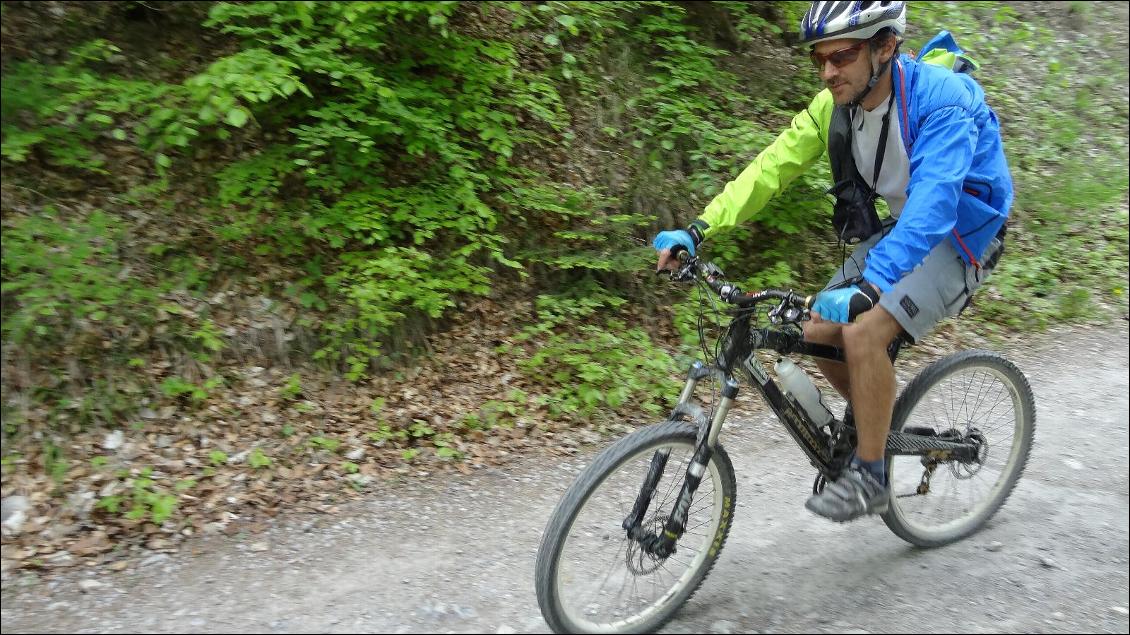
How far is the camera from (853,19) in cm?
314

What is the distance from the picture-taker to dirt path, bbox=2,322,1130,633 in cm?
350

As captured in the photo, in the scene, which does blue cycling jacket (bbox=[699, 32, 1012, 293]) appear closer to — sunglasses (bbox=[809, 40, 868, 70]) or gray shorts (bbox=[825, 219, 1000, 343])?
gray shorts (bbox=[825, 219, 1000, 343])

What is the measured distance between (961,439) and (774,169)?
1692 mm

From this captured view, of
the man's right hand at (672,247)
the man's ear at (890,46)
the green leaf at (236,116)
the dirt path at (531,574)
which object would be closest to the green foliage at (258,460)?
the dirt path at (531,574)

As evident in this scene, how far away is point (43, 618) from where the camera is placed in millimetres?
3506

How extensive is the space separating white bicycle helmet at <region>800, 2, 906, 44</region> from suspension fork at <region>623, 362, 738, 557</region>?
1.38m

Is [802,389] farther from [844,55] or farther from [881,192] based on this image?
[844,55]

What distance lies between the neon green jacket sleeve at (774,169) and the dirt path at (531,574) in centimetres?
166

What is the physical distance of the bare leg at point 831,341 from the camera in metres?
3.42

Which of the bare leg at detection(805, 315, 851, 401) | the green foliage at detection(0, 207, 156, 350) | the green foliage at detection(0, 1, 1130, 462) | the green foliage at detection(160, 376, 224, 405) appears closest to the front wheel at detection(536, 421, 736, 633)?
the bare leg at detection(805, 315, 851, 401)

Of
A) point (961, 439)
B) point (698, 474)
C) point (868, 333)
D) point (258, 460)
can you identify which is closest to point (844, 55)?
point (868, 333)

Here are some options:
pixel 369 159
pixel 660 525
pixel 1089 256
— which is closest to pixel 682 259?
pixel 660 525

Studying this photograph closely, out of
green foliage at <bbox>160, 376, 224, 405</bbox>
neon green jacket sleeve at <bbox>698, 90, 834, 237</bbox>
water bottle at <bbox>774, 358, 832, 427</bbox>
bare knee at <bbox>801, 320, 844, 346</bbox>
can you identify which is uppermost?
neon green jacket sleeve at <bbox>698, 90, 834, 237</bbox>

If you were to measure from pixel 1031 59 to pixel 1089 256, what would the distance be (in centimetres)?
393
